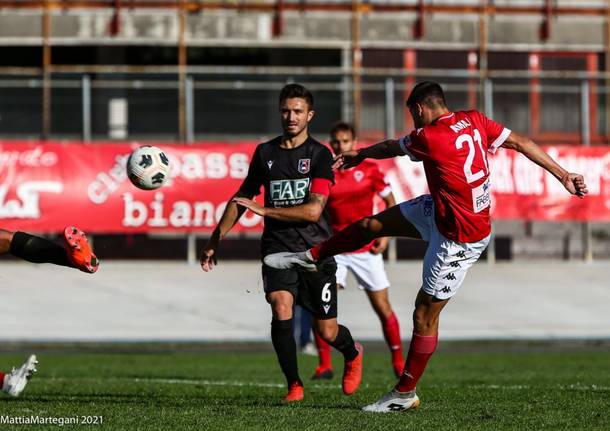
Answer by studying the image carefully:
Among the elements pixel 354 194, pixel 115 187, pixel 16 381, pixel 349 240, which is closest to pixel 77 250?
pixel 16 381

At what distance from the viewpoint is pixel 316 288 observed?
9.94m

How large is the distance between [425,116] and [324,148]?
4.03 feet

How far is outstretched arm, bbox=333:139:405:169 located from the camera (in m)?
9.07

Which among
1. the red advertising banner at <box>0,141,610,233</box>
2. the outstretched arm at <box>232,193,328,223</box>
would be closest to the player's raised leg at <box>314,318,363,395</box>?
the outstretched arm at <box>232,193,328,223</box>

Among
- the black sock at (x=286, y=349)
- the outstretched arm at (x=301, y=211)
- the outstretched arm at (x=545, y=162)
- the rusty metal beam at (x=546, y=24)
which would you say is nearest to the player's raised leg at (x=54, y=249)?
the outstretched arm at (x=301, y=211)

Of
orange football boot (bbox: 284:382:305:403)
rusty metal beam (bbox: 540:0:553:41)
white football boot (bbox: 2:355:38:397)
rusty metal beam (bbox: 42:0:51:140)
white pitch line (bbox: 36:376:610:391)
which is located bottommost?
white pitch line (bbox: 36:376:610:391)

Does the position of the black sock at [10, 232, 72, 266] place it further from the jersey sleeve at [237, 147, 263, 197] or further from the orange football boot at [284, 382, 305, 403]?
the orange football boot at [284, 382, 305, 403]

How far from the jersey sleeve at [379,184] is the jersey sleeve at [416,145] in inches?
165

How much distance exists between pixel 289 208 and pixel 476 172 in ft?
5.12

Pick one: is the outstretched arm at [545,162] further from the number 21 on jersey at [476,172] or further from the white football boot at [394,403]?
the white football boot at [394,403]

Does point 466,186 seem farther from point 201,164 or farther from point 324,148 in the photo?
point 201,164

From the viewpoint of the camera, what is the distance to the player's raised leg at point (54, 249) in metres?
8.64

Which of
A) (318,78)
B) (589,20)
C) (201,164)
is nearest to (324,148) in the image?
(201,164)

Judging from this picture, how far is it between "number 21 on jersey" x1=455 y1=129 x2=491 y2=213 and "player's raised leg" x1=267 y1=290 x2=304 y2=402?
5.68 ft
